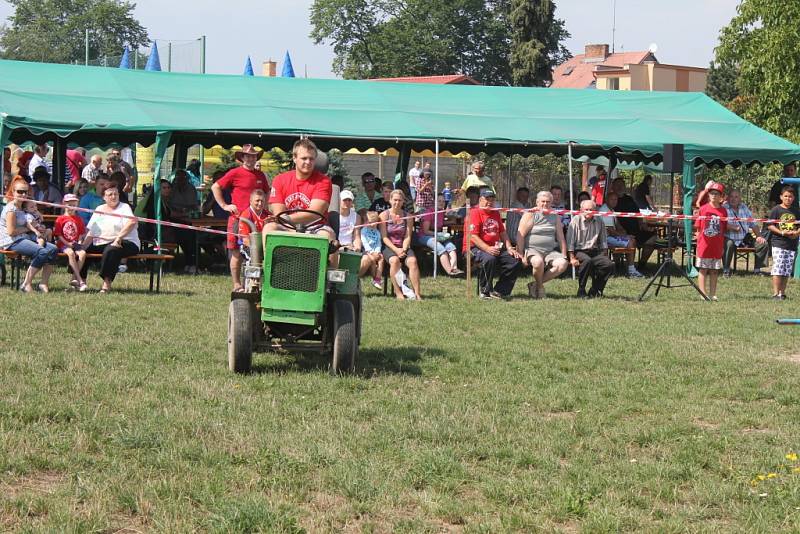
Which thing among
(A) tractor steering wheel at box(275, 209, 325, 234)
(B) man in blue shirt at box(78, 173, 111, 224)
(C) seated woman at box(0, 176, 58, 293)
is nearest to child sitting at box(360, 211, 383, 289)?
(C) seated woman at box(0, 176, 58, 293)

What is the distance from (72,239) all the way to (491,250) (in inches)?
204

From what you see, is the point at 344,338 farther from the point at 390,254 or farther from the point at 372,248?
the point at 372,248

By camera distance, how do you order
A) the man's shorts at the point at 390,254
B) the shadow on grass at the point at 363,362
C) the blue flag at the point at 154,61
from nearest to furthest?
the shadow on grass at the point at 363,362, the man's shorts at the point at 390,254, the blue flag at the point at 154,61

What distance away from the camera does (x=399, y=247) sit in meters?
14.6

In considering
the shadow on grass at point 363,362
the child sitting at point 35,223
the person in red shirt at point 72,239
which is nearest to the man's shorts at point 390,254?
the person in red shirt at point 72,239

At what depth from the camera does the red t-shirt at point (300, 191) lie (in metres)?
8.73

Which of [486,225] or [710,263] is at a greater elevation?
[486,225]

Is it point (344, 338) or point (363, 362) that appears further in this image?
point (363, 362)

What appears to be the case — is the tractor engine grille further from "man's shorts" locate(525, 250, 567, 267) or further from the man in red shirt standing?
"man's shorts" locate(525, 250, 567, 267)

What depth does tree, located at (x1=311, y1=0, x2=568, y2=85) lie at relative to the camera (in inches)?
3187

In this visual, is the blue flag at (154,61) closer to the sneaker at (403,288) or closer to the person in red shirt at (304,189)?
the sneaker at (403,288)

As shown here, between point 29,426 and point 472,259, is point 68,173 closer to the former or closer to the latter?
point 472,259

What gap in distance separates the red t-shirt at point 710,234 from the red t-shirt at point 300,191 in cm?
718

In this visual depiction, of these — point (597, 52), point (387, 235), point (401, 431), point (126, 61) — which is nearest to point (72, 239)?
point (387, 235)
